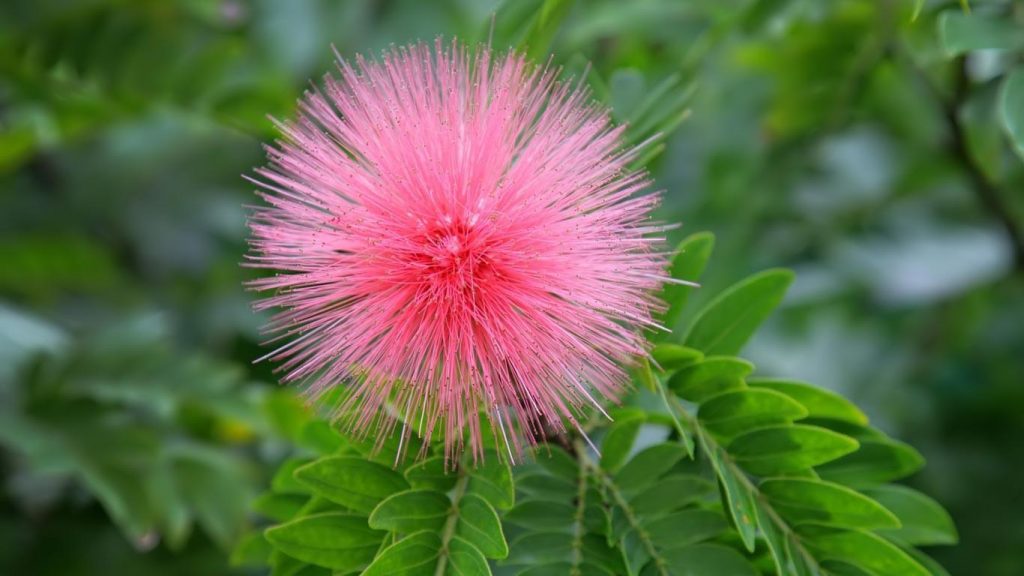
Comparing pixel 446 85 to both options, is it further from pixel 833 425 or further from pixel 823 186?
pixel 823 186

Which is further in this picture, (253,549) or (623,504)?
(253,549)

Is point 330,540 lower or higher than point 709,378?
lower

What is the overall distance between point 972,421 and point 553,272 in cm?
185

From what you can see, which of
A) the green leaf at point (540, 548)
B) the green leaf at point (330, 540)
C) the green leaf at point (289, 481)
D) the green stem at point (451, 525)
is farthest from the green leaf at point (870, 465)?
the green leaf at point (289, 481)

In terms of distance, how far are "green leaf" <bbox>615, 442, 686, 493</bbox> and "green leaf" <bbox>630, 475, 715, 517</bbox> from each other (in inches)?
0.4

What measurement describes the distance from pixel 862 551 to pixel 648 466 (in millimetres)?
258

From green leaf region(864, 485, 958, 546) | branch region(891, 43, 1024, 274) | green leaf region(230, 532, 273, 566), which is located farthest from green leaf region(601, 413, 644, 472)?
branch region(891, 43, 1024, 274)

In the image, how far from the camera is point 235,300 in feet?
9.09

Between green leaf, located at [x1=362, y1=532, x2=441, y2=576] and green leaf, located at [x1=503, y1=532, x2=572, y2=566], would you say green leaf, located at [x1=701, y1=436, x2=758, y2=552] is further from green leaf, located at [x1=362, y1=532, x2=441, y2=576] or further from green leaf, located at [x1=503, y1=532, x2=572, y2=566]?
green leaf, located at [x1=362, y1=532, x2=441, y2=576]

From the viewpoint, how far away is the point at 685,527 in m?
1.11

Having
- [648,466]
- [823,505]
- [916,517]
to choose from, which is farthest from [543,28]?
[916,517]

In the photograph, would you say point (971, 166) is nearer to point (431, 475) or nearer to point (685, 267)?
point (685, 267)

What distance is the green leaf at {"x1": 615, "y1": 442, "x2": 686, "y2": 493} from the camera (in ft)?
3.70

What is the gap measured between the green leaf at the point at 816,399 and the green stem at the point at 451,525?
37 cm
